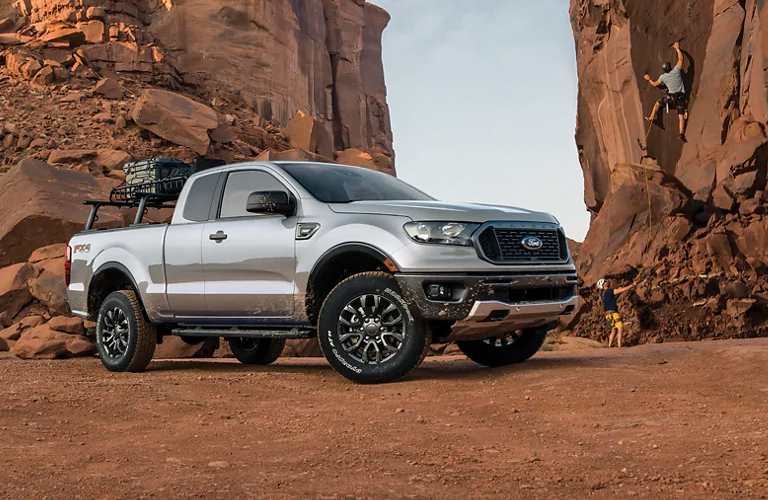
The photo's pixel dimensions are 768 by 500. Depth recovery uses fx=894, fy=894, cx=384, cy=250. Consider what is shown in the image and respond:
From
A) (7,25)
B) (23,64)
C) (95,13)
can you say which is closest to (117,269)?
(23,64)

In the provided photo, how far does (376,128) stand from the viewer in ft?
268

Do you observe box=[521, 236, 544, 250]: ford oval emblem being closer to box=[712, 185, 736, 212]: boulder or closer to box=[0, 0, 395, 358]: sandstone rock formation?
box=[0, 0, 395, 358]: sandstone rock formation

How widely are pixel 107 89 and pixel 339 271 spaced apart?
1325 inches

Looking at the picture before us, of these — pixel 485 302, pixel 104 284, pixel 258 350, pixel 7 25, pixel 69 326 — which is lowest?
pixel 258 350

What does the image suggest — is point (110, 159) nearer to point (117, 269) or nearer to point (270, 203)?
point (117, 269)

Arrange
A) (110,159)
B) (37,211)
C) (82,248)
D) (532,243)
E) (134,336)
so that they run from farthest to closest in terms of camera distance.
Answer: (110,159)
(37,211)
(82,248)
(134,336)
(532,243)

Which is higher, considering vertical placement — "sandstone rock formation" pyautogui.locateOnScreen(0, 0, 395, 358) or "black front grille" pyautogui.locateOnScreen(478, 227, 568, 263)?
"sandstone rock formation" pyautogui.locateOnScreen(0, 0, 395, 358)

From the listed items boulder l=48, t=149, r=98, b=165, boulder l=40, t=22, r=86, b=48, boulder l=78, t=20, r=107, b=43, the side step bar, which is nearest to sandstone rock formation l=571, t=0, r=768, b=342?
the side step bar

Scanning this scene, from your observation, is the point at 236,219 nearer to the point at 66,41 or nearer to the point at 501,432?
the point at 501,432

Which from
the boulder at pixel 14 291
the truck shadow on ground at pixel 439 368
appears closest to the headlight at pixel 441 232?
the truck shadow on ground at pixel 439 368

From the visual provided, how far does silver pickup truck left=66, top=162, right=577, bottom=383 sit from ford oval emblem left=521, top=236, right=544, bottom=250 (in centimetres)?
2

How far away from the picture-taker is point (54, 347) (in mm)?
12141

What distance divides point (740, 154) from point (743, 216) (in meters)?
1.43

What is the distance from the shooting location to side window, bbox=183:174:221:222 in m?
9.05
